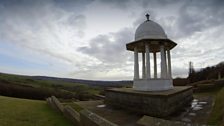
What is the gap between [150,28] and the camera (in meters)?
14.1

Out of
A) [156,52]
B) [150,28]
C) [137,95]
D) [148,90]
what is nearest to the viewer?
[137,95]

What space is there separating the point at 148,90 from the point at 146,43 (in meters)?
3.49

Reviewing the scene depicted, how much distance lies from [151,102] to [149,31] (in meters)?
5.98

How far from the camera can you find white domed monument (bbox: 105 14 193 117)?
1022cm

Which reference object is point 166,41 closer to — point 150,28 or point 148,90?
point 150,28

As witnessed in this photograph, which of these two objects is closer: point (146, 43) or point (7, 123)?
point (7, 123)

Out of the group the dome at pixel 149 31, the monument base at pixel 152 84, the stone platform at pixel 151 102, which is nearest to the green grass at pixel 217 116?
the stone platform at pixel 151 102

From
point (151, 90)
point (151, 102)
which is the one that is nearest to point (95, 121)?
point (151, 102)

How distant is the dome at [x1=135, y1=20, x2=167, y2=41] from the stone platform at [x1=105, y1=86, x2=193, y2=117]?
454cm

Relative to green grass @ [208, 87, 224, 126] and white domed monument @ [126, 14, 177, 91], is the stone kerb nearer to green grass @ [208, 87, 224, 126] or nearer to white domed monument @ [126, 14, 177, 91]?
green grass @ [208, 87, 224, 126]

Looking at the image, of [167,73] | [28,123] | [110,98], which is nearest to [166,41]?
[167,73]

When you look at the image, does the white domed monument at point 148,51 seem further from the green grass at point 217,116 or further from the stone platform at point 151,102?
the green grass at point 217,116

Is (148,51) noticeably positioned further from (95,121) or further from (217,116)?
(95,121)

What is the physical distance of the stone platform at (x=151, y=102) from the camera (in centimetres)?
988
